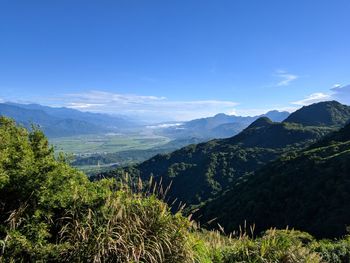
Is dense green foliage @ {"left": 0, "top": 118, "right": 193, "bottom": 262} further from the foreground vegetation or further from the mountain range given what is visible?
the mountain range

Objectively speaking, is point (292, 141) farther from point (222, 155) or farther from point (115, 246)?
point (115, 246)

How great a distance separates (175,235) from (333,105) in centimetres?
18488

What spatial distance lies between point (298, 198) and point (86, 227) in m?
40.9

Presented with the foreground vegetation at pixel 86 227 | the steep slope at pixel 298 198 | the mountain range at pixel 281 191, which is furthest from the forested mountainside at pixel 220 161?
the foreground vegetation at pixel 86 227

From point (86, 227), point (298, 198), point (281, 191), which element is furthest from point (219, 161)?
point (86, 227)

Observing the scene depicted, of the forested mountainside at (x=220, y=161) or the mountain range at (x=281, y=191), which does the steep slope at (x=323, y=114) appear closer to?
the forested mountainside at (x=220, y=161)

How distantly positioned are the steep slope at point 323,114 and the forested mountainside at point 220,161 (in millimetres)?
31793

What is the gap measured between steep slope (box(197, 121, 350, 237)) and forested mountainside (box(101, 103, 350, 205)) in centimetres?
2051

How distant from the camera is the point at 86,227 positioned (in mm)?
5926

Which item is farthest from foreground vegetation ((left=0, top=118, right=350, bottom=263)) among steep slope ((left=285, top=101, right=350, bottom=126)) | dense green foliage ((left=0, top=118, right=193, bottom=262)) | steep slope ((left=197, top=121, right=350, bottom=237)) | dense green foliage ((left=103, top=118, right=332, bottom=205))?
steep slope ((left=285, top=101, right=350, bottom=126))

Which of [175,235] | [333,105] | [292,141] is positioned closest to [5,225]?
[175,235]

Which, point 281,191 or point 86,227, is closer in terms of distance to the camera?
point 86,227

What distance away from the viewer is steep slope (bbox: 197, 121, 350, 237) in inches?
1415

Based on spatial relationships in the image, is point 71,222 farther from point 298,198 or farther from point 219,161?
point 219,161
